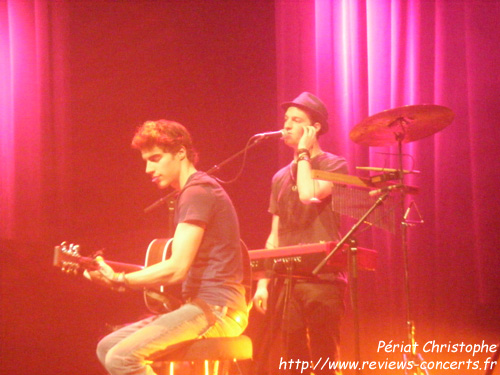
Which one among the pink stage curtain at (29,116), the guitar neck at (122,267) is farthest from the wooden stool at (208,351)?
the pink stage curtain at (29,116)

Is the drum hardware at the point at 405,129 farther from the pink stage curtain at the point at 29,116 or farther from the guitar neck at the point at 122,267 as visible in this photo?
the pink stage curtain at the point at 29,116

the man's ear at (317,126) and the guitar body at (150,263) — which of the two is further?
the man's ear at (317,126)

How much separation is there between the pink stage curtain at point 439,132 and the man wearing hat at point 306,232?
2.47 feet

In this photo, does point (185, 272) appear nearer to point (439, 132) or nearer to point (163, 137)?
point (163, 137)

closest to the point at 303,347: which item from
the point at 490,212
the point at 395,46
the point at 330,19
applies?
the point at 490,212

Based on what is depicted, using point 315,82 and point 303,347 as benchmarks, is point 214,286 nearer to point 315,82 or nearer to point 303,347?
point 303,347

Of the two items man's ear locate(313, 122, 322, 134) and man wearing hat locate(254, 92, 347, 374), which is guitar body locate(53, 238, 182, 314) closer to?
man wearing hat locate(254, 92, 347, 374)

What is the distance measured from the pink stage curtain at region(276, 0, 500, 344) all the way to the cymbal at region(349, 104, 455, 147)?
66 cm

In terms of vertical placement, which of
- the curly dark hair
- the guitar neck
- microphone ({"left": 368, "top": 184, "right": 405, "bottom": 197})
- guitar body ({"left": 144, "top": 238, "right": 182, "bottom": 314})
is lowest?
guitar body ({"left": 144, "top": 238, "right": 182, "bottom": 314})

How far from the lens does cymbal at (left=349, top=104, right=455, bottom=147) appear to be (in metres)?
3.51

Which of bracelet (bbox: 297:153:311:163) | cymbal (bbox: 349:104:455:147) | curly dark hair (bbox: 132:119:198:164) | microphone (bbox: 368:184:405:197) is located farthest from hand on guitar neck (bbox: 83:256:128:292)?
cymbal (bbox: 349:104:455:147)

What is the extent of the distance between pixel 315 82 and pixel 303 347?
2254 mm

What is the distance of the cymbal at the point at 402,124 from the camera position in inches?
138

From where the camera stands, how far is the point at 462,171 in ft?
14.1
